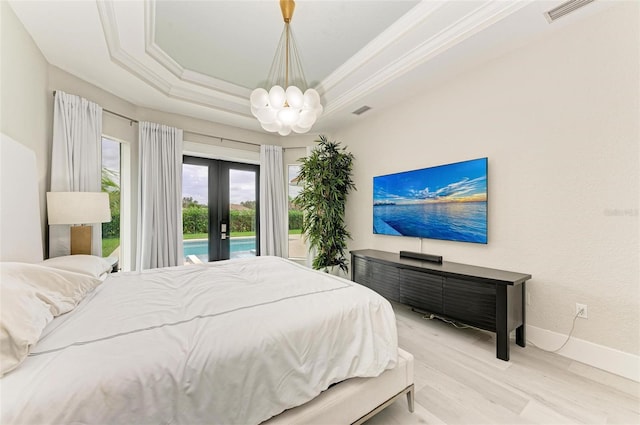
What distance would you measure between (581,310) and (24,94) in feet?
16.4

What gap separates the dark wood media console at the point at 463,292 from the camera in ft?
7.22

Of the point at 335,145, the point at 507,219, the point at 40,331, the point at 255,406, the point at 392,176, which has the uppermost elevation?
the point at 335,145

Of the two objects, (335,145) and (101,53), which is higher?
(101,53)

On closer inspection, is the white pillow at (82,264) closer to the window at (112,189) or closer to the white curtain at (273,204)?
the window at (112,189)

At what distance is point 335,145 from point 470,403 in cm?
374

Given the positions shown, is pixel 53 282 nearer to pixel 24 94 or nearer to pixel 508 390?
pixel 24 94

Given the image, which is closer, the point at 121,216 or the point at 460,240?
the point at 460,240

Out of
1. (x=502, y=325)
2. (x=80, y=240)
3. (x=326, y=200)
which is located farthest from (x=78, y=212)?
(x=502, y=325)

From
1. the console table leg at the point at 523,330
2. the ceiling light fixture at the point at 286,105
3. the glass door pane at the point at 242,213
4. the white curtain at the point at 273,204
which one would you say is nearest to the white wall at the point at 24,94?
the ceiling light fixture at the point at 286,105

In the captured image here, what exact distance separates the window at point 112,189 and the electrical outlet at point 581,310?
502 cm

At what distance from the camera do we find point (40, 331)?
1.02 meters

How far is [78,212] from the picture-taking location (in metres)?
2.49

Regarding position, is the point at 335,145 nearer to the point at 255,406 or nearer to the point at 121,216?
the point at 121,216

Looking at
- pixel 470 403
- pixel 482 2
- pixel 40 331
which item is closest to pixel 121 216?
pixel 40 331
